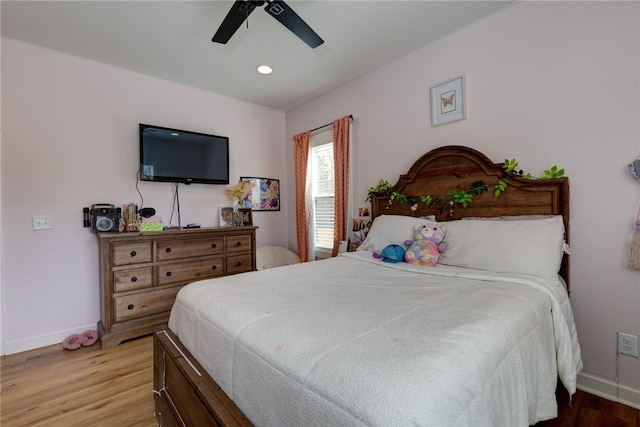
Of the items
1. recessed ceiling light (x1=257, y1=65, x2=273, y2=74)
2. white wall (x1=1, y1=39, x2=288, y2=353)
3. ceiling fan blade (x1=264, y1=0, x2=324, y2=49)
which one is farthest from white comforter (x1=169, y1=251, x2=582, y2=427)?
recessed ceiling light (x1=257, y1=65, x2=273, y2=74)

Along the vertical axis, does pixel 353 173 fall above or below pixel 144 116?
below

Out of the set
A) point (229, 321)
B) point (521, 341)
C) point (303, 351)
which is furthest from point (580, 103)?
point (229, 321)

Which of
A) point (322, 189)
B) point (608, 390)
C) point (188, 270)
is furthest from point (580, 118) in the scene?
point (188, 270)

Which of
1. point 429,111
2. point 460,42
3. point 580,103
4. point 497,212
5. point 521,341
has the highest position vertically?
point 460,42

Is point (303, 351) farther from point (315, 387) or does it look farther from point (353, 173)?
point (353, 173)

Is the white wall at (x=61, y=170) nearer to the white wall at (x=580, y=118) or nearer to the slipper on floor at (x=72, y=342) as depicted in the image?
the slipper on floor at (x=72, y=342)

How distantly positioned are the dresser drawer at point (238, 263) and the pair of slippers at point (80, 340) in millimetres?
1253

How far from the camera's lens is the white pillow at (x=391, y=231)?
2.25m

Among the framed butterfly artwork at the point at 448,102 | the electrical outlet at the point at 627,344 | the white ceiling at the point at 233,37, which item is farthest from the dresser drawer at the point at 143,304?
the electrical outlet at the point at 627,344

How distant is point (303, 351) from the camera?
2.67ft

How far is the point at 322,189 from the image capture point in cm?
362

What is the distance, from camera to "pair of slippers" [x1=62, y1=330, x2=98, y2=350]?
2.41 metres

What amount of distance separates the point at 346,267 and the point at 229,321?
3.40ft

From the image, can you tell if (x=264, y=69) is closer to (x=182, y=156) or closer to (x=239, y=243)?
(x=182, y=156)
